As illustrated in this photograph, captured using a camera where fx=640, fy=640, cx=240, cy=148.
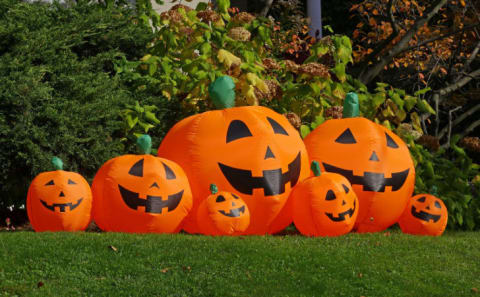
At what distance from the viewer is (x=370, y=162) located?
21.4ft

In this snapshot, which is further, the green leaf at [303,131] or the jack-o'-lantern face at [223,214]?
the green leaf at [303,131]

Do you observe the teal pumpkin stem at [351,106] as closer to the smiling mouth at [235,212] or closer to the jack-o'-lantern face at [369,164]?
the jack-o'-lantern face at [369,164]

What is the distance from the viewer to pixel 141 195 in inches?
230

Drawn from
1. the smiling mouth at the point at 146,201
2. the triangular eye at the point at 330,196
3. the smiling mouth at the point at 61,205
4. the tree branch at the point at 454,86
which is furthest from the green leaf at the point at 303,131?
the tree branch at the point at 454,86

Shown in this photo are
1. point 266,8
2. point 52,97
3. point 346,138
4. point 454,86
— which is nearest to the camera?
point 346,138

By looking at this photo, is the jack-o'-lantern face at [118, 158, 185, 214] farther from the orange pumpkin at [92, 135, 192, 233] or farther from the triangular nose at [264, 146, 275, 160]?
the triangular nose at [264, 146, 275, 160]

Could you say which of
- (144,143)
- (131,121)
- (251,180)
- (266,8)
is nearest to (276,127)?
(251,180)

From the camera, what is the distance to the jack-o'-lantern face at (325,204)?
5.96 m

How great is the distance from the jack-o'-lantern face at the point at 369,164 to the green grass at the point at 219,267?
35.2 inches

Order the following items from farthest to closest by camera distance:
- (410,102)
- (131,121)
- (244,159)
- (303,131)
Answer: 1. (410,102)
2. (303,131)
3. (131,121)
4. (244,159)

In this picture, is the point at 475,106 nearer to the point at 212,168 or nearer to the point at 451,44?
the point at 451,44

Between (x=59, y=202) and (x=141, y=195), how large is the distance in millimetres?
760

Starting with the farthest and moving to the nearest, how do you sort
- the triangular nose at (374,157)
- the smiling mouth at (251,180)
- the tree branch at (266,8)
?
the tree branch at (266,8)
the triangular nose at (374,157)
the smiling mouth at (251,180)

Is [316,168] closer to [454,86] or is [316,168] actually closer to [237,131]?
[237,131]
